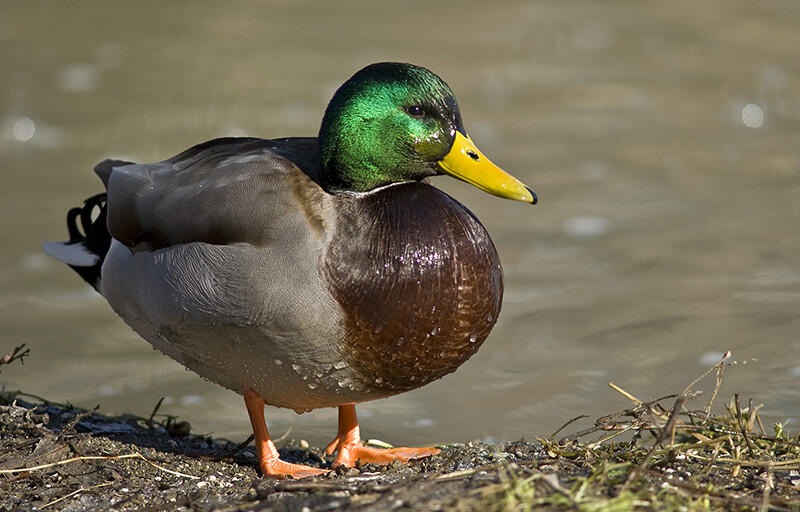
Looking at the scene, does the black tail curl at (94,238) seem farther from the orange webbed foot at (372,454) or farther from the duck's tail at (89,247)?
the orange webbed foot at (372,454)

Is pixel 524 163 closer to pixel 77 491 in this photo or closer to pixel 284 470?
pixel 284 470

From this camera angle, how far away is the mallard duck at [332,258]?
3828 mm

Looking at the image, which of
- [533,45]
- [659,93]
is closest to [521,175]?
[659,93]

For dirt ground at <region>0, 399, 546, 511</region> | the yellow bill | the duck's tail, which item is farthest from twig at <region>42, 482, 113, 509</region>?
the yellow bill

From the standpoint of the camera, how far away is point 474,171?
408 centimetres

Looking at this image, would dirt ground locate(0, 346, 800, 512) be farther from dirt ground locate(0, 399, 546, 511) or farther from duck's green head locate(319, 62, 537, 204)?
duck's green head locate(319, 62, 537, 204)

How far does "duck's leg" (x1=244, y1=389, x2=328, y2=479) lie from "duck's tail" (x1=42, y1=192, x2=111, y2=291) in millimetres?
1085

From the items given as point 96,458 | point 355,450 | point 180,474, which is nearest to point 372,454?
point 355,450

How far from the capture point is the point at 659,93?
400 inches

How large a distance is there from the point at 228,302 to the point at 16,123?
6.44m

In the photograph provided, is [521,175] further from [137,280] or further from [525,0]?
[137,280]

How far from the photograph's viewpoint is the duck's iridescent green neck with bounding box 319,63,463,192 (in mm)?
4035

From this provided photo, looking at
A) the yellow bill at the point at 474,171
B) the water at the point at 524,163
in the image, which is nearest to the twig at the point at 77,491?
the water at the point at 524,163

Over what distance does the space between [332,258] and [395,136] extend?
533 millimetres
